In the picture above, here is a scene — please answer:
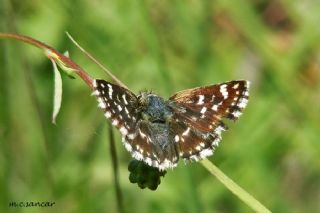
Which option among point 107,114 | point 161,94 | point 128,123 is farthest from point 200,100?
point 161,94

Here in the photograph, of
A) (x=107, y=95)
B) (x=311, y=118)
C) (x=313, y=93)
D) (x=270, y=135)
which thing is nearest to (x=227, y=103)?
(x=107, y=95)

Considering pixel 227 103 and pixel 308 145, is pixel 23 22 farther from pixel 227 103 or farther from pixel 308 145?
pixel 227 103

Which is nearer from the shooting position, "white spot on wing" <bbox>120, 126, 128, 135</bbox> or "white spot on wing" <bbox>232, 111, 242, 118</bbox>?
"white spot on wing" <bbox>120, 126, 128, 135</bbox>

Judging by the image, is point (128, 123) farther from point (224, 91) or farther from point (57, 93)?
point (224, 91)

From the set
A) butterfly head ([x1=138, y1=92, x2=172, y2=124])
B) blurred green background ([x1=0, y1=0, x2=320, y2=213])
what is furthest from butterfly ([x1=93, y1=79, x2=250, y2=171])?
blurred green background ([x1=0, y1=0, x2=320, y2=213])

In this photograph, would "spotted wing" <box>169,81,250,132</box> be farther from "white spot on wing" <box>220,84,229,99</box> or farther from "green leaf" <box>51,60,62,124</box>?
"green leaf" <box>51,60,62,124</box>

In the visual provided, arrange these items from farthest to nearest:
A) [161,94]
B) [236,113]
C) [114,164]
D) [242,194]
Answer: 1. [161,94]
2. [236,113]
3. [114,164]
4. [242,194]

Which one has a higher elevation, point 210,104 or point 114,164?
point 210,104

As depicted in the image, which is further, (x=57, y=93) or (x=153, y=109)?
(x=153, y=109)
